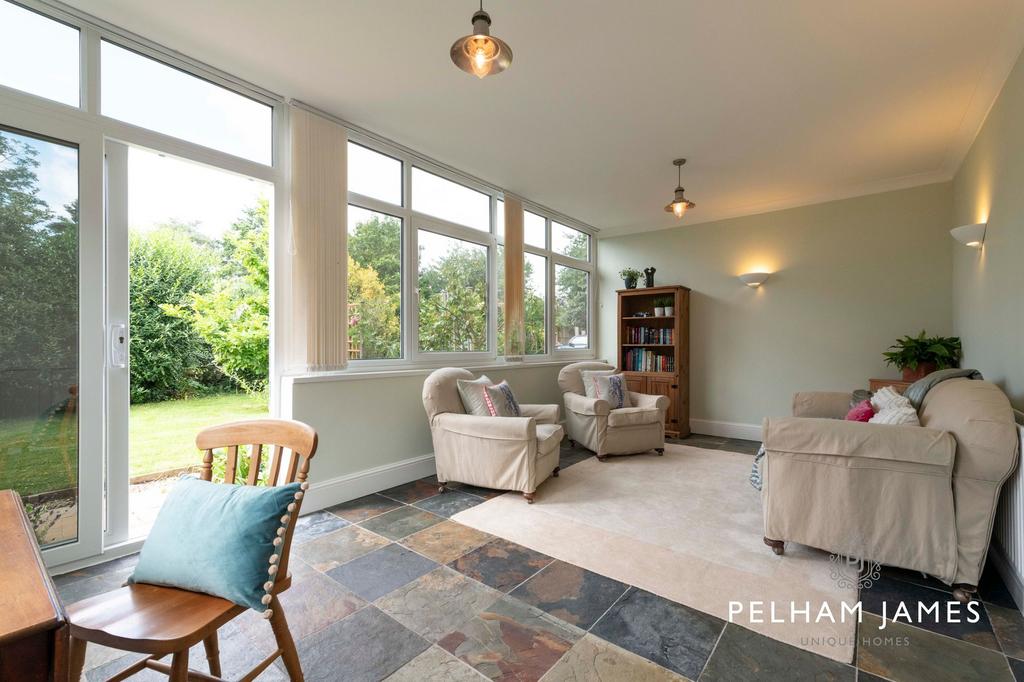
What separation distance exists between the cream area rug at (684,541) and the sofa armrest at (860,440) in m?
0.61

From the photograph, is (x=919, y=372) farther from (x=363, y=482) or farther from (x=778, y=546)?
(x=363, y=482)

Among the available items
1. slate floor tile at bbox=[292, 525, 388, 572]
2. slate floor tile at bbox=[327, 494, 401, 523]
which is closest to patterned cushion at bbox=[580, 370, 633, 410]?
slate floor tile at bbox=[327, 494, 401, 523]

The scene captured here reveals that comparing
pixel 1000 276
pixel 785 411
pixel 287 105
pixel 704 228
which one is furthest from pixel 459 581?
pixel 704 228

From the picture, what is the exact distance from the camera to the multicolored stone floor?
1.58m

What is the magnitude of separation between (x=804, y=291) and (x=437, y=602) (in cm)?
505

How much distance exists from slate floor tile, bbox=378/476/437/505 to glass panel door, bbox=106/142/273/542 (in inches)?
78.8

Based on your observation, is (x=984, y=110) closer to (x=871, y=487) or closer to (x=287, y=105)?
(x=871, y=487)

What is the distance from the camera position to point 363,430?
3.41 m

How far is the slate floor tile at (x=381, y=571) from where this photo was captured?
2.12m

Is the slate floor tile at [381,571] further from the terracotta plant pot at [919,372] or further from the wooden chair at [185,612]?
the terracotta plant pot at [919,372]

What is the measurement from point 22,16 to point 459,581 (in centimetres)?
354

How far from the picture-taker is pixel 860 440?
2.18 metres

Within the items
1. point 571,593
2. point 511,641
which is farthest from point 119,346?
point 571,593

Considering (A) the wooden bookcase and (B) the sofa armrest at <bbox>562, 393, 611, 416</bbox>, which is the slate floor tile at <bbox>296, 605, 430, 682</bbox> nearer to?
(B) the sofa armrest at <bbox>562, 393, 611, 416</bbox>
